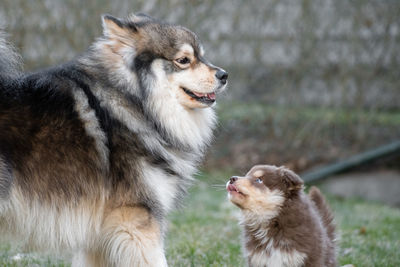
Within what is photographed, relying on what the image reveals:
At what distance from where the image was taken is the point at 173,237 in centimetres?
575

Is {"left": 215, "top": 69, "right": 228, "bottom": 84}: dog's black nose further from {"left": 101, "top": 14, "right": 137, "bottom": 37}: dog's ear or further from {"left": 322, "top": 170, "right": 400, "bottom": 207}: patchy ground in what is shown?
{"left": 322, "top": 170, "right": 400, "bottom": 207}: patchy ground

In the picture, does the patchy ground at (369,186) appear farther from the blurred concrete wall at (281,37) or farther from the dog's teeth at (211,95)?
the dog's teeth at (211,95)

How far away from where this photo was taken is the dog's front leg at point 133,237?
3600 millimetres

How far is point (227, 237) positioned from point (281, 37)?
5251 mm

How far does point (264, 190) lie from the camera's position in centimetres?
403

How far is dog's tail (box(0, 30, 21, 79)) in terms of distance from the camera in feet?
11.7

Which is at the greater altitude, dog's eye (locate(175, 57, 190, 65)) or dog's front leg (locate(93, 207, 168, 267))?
dog's eye (locate(175, 57, 190, 65))

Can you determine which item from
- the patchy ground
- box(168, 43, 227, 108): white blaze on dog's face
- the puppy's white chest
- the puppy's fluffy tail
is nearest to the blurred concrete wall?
the patchy ground

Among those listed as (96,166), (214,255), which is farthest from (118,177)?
(214,255)

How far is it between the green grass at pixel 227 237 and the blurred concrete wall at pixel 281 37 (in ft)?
8.33

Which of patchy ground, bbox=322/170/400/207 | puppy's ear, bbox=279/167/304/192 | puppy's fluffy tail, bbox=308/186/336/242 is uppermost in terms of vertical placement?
puppy's ear, bbox=279/167/304/192

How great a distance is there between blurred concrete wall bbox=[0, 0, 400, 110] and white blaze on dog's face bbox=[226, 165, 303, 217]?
621 centimetres

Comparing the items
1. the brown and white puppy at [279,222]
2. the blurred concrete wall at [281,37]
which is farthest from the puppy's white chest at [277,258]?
the blurred concrete wall at [281,37]

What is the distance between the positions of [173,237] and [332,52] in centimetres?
554
